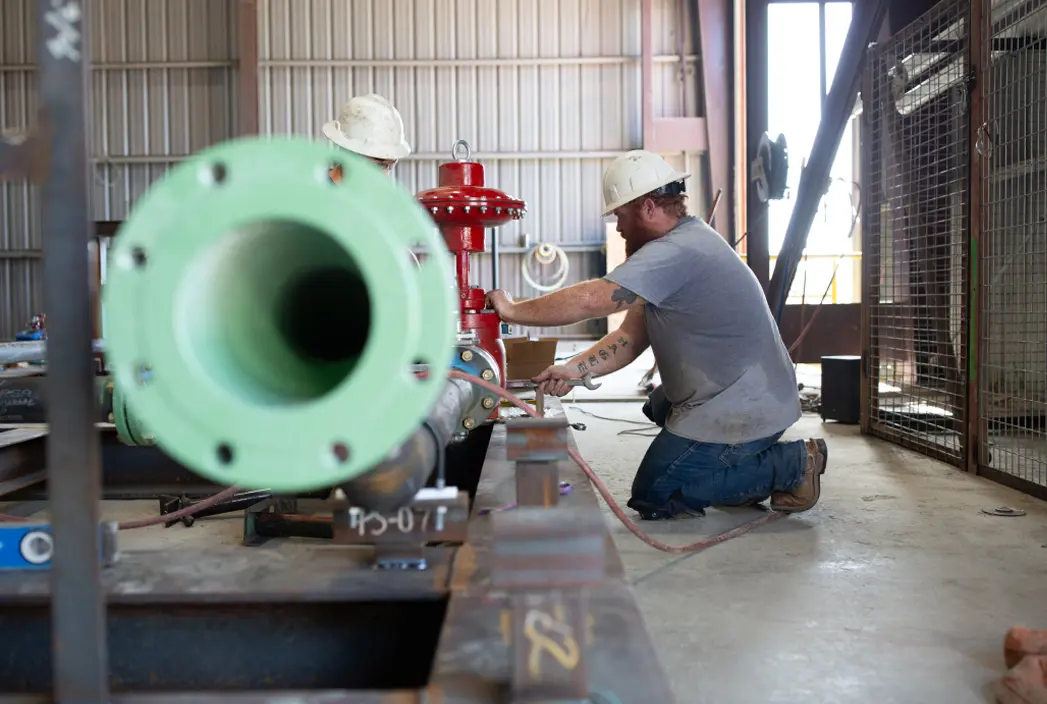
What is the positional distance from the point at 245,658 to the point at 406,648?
0.24m

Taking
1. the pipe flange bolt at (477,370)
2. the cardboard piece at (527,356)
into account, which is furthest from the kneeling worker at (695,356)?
the cardboard piece at (527,356)

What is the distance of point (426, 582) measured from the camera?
1311 millimetres

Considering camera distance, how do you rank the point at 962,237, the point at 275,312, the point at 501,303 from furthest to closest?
the point at 962,237 < the point at 501,303 < the point at 275,312

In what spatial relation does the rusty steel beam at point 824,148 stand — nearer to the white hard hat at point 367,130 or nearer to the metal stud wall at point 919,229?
the metal stud wall at point 919,229

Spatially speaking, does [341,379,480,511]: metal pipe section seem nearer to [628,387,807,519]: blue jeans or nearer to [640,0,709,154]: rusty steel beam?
[628,387,807,519]: blue jeans

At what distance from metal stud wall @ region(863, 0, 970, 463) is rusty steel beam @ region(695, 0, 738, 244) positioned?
6.93 meters

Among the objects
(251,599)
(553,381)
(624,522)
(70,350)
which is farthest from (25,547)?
(553,381)

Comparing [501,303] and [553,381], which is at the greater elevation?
[501,303]

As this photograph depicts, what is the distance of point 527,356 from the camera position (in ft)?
17.8

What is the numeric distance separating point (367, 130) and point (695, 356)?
1433mm

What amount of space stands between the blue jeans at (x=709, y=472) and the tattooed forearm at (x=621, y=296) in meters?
0.49

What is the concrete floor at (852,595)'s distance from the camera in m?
1.75

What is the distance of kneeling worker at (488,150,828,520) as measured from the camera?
2854mm

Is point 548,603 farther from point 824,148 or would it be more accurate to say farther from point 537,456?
point 824,148
